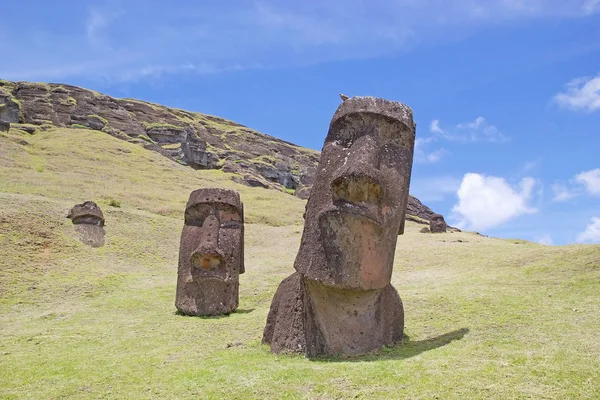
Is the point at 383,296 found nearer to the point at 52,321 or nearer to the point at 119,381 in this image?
the point at 119,381

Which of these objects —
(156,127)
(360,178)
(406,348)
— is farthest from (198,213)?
(156,127)

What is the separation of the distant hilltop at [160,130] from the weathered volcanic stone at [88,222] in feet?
139

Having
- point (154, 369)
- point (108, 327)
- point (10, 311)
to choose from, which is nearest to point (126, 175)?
point (10, 311)

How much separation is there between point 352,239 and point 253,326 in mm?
4786

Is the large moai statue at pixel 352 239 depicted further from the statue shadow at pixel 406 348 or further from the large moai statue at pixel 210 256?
the large moai statue at pixel 210 256

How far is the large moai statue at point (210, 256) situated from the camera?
603 inches

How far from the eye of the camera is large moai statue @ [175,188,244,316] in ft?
50.3

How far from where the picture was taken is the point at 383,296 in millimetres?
9461

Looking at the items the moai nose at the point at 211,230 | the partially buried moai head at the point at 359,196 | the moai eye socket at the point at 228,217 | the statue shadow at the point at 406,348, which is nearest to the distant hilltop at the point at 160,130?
the moai eye socket at the point at 228,217

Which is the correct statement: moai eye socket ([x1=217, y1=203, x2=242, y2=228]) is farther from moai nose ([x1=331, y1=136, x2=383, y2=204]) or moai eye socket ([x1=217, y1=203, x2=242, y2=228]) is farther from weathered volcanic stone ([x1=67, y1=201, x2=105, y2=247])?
weathered volcanic stone ([x1=67, y1=201, x2=105, y2=247])

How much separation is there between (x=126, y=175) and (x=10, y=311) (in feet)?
128

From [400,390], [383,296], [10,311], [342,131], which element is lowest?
[10,311]

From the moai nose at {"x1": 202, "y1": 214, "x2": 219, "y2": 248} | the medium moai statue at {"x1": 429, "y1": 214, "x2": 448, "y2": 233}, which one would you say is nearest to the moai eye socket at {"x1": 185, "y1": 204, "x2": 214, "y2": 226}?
the moai nose at {"x1": 202, "y1": 214, "x2": 219, "y2": 248}

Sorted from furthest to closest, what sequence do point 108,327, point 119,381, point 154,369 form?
1. point 108,327
2. point 154,369
3. point 119,381
